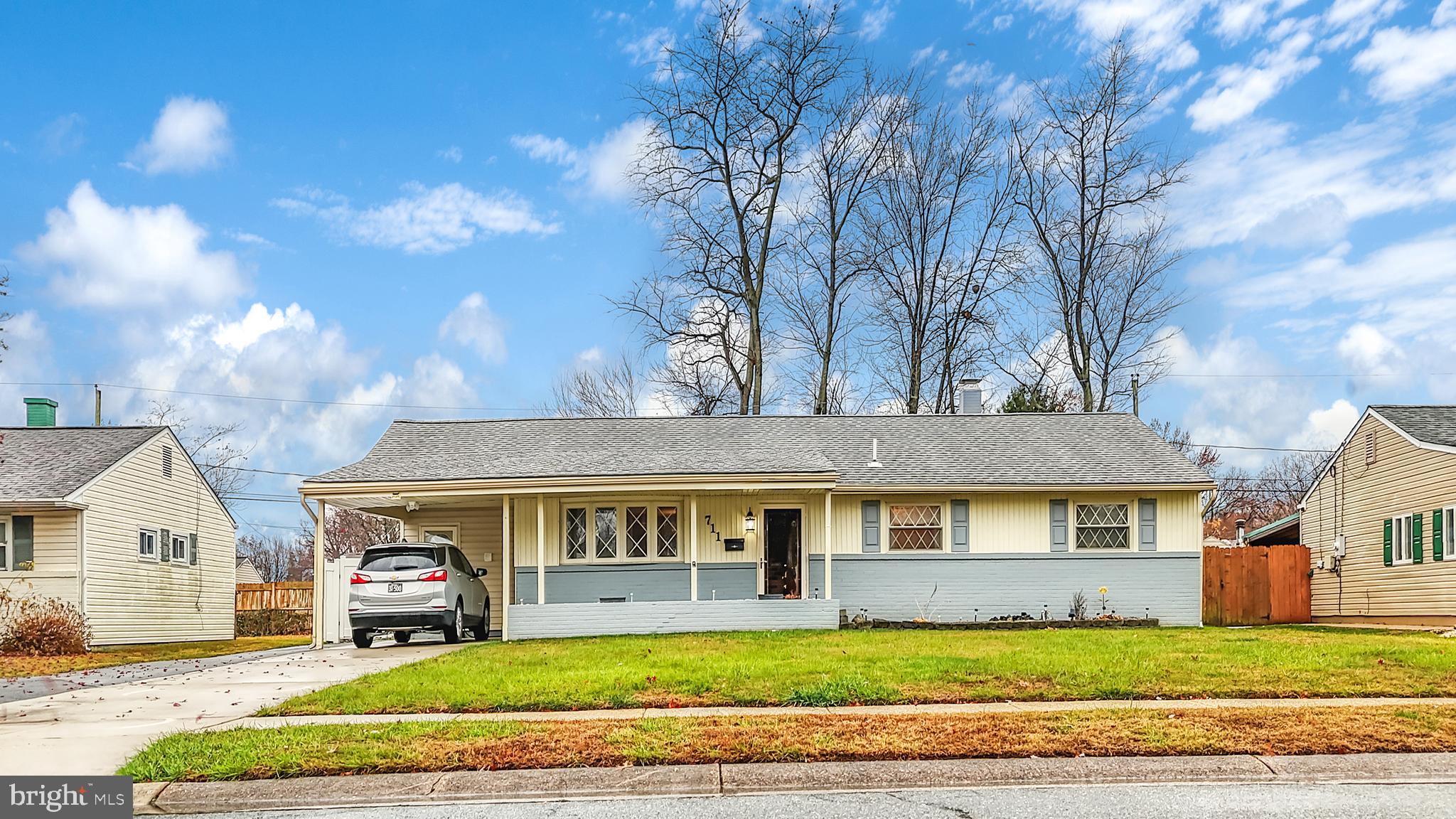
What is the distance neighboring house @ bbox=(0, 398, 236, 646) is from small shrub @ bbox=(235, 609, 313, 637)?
10.5ft

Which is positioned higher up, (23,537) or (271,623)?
(23,537)

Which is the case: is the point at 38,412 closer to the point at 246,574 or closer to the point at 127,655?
the point at 127,655

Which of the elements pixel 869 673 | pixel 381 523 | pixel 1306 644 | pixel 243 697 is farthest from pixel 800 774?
pixel 381 523

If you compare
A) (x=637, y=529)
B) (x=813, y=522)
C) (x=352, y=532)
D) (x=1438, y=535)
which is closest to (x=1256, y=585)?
(x=1438, y=535)

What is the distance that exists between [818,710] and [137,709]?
615cm

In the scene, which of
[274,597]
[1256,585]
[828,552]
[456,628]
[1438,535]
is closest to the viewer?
[456,628]

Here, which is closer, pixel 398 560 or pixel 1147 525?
pixel 398 560

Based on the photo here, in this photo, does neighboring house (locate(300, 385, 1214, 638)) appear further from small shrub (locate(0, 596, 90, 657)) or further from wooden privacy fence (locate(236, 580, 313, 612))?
wooden privacy fence (locate(236, 580, 313, 612))

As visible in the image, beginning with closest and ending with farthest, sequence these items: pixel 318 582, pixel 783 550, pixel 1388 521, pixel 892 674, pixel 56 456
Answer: pixel 892 674
pixel 318 582
pixel 783 550
pixel 1388 521
pixel 56 456

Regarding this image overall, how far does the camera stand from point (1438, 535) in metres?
23.5

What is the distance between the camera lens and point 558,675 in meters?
12.7

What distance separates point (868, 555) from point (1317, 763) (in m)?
16.1

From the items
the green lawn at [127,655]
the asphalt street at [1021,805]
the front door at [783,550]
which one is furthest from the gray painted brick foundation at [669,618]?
the asphalt street at [1021,805]

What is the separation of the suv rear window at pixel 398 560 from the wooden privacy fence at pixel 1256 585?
1686 centimetres
